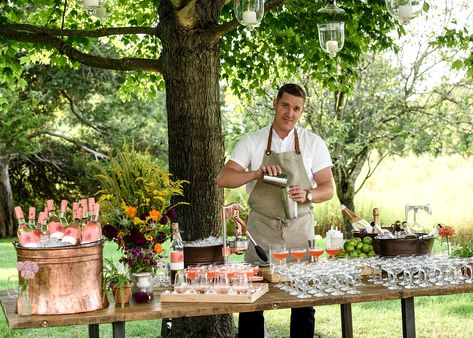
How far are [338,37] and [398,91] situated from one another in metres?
6.21

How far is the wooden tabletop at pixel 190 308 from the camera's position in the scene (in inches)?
124

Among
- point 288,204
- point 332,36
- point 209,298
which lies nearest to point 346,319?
point 288,204

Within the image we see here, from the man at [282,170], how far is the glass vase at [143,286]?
1133mm

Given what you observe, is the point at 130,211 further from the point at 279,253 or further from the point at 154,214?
the point at 279,253

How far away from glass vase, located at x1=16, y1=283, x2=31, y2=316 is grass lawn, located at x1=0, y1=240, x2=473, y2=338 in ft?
12.9

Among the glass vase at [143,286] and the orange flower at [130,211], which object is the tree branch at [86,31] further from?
the glass vase at [143,286]

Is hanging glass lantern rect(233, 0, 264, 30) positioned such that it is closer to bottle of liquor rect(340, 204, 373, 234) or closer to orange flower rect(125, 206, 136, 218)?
bottle of liquor rect(340, 204, 373, 234)

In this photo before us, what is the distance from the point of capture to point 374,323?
738 centimetres

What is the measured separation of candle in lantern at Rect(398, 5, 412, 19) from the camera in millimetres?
4379

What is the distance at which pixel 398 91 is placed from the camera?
11.8 metres

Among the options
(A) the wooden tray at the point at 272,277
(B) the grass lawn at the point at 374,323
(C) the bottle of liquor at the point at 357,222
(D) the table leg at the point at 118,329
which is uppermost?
(C) the bottle of liquor at the point at 357,222

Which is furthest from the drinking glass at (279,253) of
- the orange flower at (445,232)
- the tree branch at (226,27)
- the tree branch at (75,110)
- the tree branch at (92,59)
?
the tree branch at (75,110)

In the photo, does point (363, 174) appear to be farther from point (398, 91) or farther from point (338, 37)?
point (338, 37)

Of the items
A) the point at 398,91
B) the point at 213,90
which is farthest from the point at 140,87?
the point at 398,91
